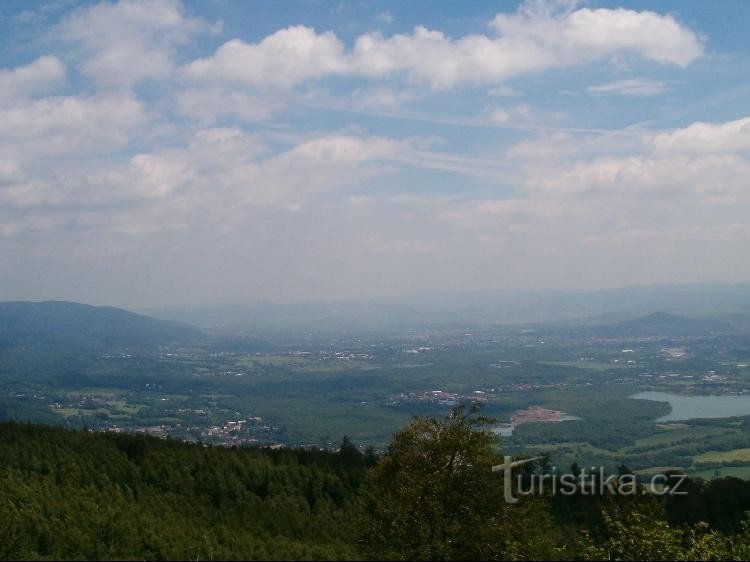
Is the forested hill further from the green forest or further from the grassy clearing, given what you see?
the grassy clearing

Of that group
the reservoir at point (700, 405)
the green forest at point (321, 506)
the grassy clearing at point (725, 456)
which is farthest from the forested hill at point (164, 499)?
the reservoir at point (700, 405)

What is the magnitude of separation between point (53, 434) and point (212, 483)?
13154mm

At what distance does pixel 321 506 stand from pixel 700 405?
287 feet

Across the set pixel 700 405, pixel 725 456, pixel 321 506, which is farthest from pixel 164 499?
pixel 700 405

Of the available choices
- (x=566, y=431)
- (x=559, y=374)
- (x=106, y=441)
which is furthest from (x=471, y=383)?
(x=106, y=441)

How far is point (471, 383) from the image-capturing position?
5581 inches

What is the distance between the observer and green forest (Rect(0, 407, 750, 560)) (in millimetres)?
18219

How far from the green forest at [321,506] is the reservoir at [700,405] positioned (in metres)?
63.5

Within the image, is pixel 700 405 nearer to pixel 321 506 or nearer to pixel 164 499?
pixel 321 506

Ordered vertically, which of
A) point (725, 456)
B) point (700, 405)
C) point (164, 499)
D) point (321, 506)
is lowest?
point (700, 405)

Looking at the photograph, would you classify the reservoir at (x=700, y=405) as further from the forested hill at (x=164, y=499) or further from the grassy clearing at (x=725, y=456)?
the forested hill at (x=164, y=499)

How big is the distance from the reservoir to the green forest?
6353 cm

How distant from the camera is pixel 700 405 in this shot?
11056cm

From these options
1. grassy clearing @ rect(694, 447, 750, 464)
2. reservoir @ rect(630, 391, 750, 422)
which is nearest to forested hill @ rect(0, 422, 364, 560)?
grassy clearing @ rect(694, 447, 750, 464)
